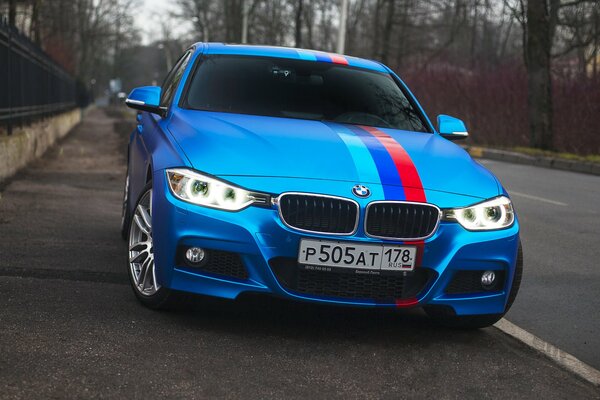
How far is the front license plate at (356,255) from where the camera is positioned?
418cm

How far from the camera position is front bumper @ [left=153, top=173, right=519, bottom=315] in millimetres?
4180

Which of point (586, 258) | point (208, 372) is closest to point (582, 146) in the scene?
point (586, 258)

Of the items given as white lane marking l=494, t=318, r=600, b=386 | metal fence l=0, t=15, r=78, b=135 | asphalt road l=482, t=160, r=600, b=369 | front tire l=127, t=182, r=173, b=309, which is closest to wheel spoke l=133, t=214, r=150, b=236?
front tire l=127, t=182, r=173, b=309

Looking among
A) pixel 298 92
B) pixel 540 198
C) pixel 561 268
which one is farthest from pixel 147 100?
pixel 540 198

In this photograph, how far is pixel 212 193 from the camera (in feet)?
14.0

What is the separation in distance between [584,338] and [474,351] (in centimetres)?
78

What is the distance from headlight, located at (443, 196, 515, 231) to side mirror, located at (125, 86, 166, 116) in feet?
7.04

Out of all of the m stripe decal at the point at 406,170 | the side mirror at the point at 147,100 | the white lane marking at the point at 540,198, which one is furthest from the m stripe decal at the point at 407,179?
the white lane marking at the point at 540,198

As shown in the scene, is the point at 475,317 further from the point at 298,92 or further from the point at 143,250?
the point at 298,92

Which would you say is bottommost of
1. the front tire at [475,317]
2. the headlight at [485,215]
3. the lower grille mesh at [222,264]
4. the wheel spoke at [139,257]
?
the front tire at [475,317]

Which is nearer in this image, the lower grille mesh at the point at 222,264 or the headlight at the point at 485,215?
the lower grille mesh at the point at 222,264

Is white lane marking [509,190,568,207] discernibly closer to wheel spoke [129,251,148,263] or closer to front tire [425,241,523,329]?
front tire [425,241,523,329]

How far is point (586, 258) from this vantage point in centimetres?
744

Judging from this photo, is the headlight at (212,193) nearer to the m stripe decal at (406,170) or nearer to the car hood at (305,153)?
the car hood at (305,153)
